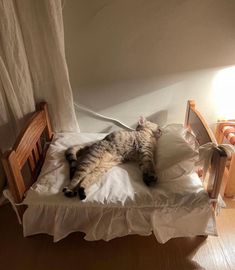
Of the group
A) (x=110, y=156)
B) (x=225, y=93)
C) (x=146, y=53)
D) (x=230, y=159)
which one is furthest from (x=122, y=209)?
(x=225, y=93)

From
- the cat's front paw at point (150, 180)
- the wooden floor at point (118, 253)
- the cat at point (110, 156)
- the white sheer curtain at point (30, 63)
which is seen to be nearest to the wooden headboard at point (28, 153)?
the white sheer curtain at point (30, 63)

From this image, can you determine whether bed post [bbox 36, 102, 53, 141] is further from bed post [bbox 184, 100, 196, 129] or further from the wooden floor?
bed post [bbox 184, 100, 196, 129]

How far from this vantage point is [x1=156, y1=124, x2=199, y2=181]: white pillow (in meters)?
1.34

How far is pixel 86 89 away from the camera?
1763 mm

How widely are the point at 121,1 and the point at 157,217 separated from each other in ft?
3.88

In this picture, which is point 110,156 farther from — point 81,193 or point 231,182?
point 231,182

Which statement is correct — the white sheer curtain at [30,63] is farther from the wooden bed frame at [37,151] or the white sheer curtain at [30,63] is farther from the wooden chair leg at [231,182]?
the wooden chair leg at [231,182]

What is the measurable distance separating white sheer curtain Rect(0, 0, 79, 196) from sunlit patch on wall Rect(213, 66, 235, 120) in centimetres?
97

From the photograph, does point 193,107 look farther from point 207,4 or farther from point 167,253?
point 167,253

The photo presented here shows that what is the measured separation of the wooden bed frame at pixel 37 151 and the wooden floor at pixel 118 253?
0.26 meters

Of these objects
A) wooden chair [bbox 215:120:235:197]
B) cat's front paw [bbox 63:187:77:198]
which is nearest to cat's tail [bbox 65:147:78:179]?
cat's front paw [bbox 63:187:77:198]

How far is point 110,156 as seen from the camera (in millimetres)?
1465

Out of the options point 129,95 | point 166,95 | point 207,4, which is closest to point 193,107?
point 166,95

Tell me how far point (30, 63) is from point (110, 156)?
2.31 ft
